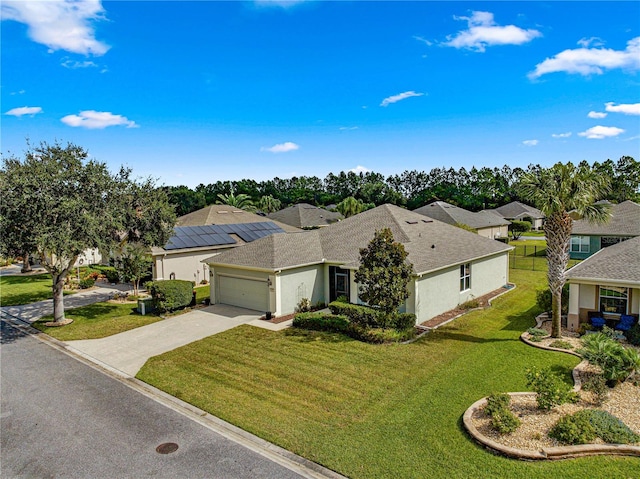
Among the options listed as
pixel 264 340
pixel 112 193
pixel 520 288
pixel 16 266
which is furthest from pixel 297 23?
pixel 16 266

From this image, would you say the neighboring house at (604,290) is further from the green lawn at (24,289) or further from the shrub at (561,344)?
the green lawn at (24,289)

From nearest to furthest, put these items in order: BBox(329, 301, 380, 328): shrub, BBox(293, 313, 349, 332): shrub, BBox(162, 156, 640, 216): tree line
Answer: BBox(329, 301, 380, 328): shrub, BBox(293, 313, 349, 332): shrub, BBox(162, 156, 640, 216): tree line

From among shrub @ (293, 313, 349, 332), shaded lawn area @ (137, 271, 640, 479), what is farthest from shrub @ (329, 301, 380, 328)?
shaded lawn area @ (137, 271, 640, 479)

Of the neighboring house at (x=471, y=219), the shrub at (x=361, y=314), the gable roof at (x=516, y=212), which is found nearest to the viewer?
the shrub at (x=361, y=314)

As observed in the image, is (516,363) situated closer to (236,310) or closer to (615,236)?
(236,310)

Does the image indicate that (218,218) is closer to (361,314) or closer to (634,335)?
(361,314)

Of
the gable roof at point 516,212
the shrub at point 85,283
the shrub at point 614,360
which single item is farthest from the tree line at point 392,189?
the shrub at point 614,360

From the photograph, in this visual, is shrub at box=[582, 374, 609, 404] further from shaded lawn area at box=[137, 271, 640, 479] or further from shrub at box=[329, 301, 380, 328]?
shrub at box=[329, 301, 380, 328]
